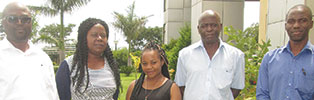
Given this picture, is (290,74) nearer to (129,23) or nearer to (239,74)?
→ (239,74)

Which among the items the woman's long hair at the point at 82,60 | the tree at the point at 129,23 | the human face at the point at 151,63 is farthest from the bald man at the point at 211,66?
the tree at the point at 129,23

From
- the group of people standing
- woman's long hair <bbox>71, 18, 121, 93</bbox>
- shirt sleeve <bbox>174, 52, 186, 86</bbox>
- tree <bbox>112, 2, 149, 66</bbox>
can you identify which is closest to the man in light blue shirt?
the group of people standing

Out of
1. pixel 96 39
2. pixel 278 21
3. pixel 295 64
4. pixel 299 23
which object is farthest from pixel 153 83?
pixel 278 21

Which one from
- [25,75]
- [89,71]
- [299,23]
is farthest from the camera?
[89,71]

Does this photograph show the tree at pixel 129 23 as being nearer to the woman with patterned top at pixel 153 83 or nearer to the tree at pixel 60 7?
the tree at pixel 60 7

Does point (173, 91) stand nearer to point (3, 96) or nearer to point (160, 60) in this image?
point (160, 60)

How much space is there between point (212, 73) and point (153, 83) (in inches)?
25.8

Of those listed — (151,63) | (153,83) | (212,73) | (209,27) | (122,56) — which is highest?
(209,27)

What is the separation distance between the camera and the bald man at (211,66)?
293 cm

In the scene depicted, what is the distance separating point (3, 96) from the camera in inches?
87.1

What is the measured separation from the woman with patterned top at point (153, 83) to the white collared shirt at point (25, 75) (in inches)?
32.7

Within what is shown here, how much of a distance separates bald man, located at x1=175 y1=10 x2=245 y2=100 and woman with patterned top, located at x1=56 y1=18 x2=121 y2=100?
84cm

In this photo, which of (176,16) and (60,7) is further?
(60,7)

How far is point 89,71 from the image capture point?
9.32 ft
